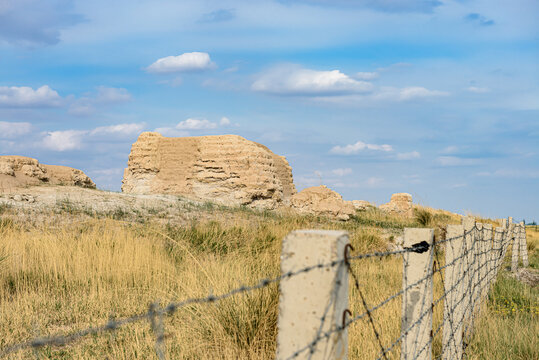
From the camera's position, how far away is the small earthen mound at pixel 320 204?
22891mm

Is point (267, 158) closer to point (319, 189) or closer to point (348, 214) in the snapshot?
point (319, 189)

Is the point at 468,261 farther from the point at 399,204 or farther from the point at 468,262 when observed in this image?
the point at 399,204

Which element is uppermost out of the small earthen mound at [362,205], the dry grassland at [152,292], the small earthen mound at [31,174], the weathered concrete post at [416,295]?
the small earthen mound at [31,174]

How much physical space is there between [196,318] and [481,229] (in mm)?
4330

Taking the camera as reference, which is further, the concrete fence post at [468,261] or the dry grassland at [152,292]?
the concrete fence post at [468,261]

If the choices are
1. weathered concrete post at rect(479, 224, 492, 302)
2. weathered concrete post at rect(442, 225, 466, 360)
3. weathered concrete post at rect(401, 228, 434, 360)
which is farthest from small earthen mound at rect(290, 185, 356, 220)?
weathered concrete post at rect(401, 228, 434, 360)

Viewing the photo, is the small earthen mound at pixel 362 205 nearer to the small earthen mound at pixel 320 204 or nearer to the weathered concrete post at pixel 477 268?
the small earthen mound at pixel 320 204

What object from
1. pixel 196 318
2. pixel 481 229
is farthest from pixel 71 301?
pixel 481 229

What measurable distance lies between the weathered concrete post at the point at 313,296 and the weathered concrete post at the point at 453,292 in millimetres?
3339

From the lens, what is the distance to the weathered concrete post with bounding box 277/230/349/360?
185 cm

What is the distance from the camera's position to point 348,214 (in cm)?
2352

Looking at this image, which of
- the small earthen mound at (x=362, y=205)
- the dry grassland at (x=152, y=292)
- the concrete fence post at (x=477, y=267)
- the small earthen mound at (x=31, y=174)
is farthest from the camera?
the small earthen mound at (x=362, y=205)

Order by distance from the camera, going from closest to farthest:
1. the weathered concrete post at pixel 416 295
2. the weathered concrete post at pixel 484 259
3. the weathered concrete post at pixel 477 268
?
the weathered concrete post at pixel 416 295, the weathered concrete post at pixel 477 268, the weathered concrete post at pixel 484 259

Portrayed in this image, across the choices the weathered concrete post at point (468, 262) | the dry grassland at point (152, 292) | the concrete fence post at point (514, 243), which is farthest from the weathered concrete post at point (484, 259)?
the concrete fence post at point (514, 243)
